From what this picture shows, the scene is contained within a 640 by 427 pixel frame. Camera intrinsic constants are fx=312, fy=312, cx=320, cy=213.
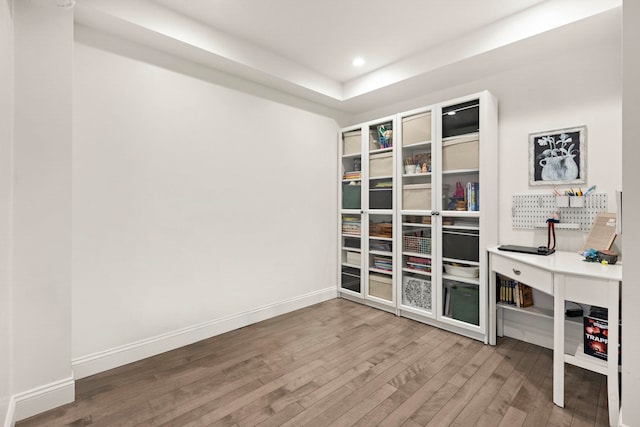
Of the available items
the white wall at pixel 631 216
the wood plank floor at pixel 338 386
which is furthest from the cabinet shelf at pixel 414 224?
the white wall at pixel 631 216

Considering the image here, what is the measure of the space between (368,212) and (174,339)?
2.25m

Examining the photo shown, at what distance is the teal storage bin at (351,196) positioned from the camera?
368cm

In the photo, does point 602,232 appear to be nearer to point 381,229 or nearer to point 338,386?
point 381,229

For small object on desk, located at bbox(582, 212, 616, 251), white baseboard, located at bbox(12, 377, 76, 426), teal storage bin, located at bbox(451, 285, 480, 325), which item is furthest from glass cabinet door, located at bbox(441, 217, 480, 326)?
white baseboard, located at bbox(12, 377, 76, 426)

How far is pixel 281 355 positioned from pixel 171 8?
107 inches

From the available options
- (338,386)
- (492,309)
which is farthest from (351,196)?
(338,386)

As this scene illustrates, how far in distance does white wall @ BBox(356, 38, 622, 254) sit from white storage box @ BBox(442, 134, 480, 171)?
28 centimetres

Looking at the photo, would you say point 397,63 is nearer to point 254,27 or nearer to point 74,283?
point 254,27

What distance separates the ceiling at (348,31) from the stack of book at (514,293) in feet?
6.10

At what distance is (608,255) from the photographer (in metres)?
2.01

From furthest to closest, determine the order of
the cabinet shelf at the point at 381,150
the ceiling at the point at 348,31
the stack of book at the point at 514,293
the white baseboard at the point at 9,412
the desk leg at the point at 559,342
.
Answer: the cabinet shelf at the point at 381,150 < the stack of book at the point at 514,293 < the ceiling at the point at 348,31 < the desk leg at the point at 559,342 < the white baseboard at the point at 9,412

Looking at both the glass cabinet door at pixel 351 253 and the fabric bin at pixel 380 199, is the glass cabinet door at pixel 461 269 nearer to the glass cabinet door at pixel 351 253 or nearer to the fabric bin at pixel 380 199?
the fabric bin at pixel 380 199

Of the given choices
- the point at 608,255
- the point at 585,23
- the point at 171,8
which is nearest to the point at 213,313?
the point at 171,8

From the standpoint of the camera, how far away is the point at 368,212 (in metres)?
3.54
